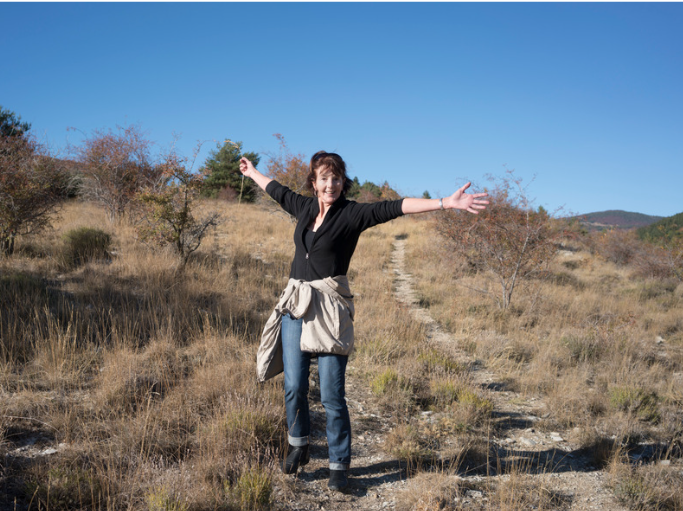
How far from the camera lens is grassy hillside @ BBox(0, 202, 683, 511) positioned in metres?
2.61

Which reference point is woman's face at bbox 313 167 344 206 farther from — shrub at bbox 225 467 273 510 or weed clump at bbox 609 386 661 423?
weed clump at bbox 609 386 661 423

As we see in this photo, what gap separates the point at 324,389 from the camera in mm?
2516

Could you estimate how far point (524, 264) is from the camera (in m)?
8.30

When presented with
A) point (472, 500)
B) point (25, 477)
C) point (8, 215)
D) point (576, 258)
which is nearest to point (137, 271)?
point (8, 215)

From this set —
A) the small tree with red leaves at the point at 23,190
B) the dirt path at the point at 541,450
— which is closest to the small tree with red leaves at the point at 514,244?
the dirt path at the point at 541,450

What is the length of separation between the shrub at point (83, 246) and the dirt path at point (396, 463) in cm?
491

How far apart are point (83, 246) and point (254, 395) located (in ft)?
19.3

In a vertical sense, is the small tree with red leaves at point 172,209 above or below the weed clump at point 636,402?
above

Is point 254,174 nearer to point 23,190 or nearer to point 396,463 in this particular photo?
point 396,463

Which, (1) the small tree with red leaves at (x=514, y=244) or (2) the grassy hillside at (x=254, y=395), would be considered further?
(1) the small tree with red leaves at (x=514, y=244)

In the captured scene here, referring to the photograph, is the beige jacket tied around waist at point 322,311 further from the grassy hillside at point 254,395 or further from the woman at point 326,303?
the grassy hillside at point 254,395

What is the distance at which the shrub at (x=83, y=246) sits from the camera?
7.11 metres

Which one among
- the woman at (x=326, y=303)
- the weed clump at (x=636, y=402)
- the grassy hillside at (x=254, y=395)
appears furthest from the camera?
the weed clump at (x=636, y=402)

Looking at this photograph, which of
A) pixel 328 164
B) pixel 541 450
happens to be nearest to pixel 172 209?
pixel 328 164
